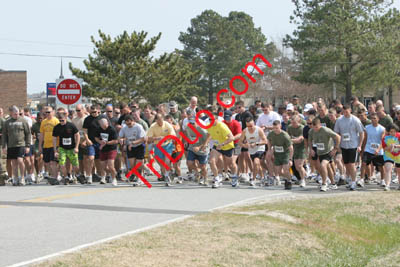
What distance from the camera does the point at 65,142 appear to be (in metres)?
16.1

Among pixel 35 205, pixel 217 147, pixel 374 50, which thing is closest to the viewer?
pixel 35 205

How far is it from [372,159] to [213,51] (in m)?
68.1

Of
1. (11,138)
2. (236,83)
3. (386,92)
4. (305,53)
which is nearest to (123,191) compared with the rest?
(11,138)

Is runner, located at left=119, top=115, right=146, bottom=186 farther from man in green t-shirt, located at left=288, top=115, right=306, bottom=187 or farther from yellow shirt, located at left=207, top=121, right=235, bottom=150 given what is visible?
man in green t-shirt, located at left=288, top=115, right=306, bottom=187

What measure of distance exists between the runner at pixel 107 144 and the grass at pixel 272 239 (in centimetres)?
526

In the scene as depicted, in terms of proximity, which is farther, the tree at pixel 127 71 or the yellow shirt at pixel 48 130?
the tree at pixel 127 71

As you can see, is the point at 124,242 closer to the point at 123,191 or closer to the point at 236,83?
the point at 123,191

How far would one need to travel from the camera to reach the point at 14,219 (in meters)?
10.5

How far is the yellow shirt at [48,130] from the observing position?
16.5 meters

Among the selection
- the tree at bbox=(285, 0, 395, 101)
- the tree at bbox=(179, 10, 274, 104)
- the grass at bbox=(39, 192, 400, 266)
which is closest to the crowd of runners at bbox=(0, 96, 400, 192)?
the grass at bbox=(39, 192, 400, 266)

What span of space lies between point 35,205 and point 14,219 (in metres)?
1.70

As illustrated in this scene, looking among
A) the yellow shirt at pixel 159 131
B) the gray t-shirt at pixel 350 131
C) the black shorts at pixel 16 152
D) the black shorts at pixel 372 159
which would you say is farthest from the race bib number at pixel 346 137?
the black shorts at pixel 16 152

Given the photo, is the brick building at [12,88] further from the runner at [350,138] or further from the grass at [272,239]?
the grass at [272,239]

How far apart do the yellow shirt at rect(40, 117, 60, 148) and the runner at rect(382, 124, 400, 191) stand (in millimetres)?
8317
